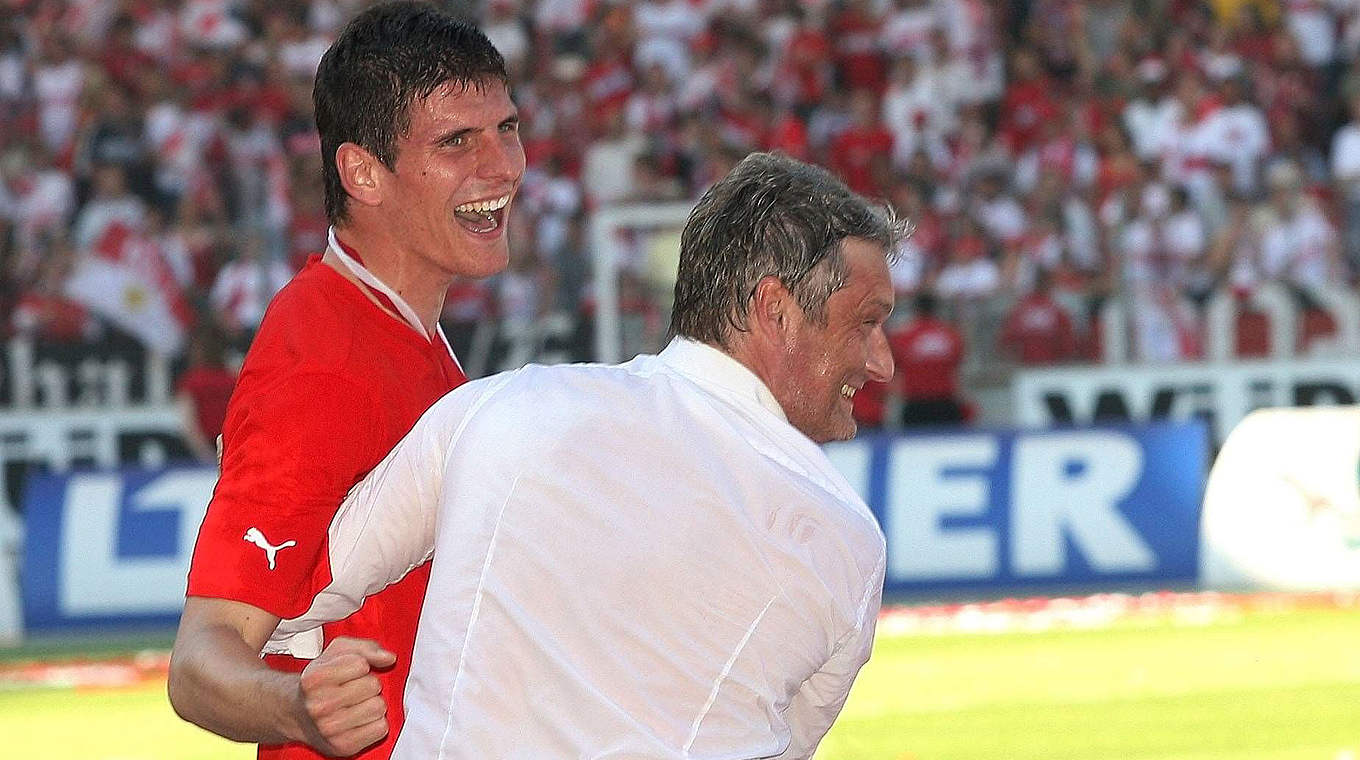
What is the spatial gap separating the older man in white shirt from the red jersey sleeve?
23 centimetres

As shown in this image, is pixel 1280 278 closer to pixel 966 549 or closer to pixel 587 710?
pixel 966 549

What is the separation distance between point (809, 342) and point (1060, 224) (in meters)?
14.2

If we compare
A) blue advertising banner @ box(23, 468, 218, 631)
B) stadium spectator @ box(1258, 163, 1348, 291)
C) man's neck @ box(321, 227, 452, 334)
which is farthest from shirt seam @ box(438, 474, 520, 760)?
stadium spectator @ box(1258, 163, 1348, 291)

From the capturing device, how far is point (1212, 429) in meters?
15.0

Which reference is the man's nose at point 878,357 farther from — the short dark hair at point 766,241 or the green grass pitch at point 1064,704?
the green grass pitch at point 1064,704

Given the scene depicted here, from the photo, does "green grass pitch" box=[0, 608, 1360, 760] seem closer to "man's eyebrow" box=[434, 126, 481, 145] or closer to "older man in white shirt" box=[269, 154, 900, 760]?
"man's eyebrow" box=[434, 126, 481, 145]

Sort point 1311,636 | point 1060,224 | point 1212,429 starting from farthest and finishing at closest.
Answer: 1. point 1060,224
2. point 1212,429
3. point 1311,636

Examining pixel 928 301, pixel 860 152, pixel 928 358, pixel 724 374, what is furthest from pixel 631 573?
pixel 860 152

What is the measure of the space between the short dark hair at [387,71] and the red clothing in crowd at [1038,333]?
12184mm

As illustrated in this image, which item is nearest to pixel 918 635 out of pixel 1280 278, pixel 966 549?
pixel 966 549

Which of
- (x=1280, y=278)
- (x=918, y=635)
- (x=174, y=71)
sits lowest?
(x=918, y=635)

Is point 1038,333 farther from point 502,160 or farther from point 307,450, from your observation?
point 307,450

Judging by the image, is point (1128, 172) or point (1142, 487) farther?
point (1128, 172)

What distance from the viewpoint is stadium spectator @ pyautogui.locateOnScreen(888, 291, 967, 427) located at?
15062mm
